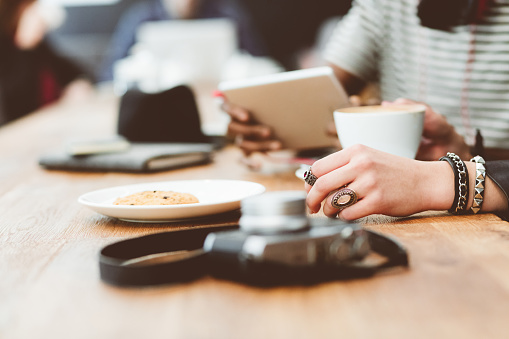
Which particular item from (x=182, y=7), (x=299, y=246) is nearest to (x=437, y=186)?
(x=299, y=246)

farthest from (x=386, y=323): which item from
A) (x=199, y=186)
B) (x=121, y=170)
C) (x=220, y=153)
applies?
(x=220, y=153)

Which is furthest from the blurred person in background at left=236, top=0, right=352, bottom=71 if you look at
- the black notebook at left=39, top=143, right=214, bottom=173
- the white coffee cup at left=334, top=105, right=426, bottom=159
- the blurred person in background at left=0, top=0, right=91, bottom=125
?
the white coffee cup at left=334, top=105, right=426, bottom=159

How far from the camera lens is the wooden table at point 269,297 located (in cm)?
46

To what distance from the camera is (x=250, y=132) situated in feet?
4.15

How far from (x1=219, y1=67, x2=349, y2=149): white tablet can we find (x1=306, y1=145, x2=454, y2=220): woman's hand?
319mm

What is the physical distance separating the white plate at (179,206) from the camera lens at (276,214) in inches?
9.1

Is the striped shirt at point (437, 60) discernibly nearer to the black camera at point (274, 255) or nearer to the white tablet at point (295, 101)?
the white tablet at point (295, 101)

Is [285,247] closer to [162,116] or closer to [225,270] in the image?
[225,270]

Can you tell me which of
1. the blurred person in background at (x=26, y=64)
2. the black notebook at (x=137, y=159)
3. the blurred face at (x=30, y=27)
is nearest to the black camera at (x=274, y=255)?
the black notebook at (x=137, y=159)

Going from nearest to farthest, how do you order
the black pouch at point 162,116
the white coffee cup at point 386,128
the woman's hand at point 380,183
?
the woman's hand at point 380,183 < the white coffee cup at point 386,128 < the black pouch at point 162,116

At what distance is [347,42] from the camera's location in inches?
67.5

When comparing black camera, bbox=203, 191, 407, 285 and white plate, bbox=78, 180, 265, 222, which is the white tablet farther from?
black camera, bbox=203, 191, 407, 285

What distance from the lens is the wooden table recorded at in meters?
0.46

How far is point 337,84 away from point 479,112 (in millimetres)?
618
